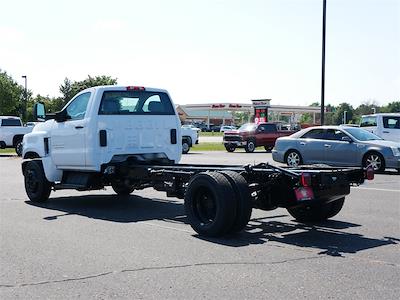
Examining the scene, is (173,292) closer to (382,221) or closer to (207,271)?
(207,271)

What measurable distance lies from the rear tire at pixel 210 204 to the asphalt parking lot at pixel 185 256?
0.18 meters

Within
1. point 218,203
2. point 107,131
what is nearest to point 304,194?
point 218,203

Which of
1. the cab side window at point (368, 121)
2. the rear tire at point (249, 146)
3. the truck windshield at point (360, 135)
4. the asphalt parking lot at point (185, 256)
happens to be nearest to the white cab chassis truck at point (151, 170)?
the asphalt parking lot at point (185, 256)

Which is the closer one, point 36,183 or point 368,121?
point 36,183

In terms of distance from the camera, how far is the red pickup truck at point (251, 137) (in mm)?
32031

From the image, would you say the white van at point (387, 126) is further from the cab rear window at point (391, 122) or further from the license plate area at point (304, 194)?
the license plate area at point (304, 194)

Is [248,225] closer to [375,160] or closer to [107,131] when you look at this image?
[107,131]

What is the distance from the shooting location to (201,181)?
7.91 metres

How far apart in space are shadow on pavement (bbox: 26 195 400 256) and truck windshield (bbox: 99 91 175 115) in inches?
69.8

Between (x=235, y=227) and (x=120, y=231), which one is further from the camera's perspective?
(x=120, y=231)

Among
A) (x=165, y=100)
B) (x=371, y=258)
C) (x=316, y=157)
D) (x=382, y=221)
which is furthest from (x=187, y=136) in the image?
(x=371, y=258)

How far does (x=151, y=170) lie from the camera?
966 cm

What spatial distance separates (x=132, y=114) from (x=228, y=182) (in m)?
3.67

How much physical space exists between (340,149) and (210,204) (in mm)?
10566
